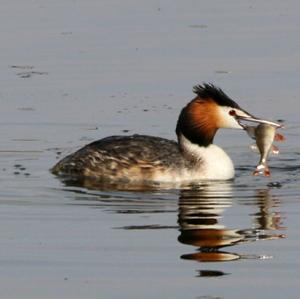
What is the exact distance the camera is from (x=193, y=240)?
12305 mm

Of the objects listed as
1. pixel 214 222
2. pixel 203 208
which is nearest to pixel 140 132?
pixel 203 208

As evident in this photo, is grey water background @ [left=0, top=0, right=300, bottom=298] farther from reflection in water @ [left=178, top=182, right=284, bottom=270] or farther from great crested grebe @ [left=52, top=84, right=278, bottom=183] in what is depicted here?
great crested grebe @ [left=52, top=84, right=278, bottom=183]

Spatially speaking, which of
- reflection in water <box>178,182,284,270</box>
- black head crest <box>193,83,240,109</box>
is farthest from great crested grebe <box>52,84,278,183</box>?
reflection in water <box>178,182,284,270</box>

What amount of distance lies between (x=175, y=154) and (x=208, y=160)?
1.12 ft

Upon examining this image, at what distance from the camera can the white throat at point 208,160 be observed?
15.4 metres

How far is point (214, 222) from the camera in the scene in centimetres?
1298

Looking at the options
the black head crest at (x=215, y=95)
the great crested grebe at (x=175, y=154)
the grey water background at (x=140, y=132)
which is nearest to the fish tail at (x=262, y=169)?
the grey water background at (x=140, y=132)

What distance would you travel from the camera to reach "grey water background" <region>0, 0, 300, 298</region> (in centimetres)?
1110

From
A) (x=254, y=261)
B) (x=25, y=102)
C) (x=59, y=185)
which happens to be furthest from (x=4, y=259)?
(x=25, y=102)

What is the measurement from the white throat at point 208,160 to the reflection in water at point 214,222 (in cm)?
A: 39

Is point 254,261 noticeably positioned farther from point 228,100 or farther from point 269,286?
point 228,100

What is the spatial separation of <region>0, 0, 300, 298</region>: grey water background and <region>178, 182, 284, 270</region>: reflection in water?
0.02m

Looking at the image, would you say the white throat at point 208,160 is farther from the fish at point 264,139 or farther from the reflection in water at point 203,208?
the fish at point 264,139

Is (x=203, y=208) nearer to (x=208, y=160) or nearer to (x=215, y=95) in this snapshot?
(x=208, y=160)
